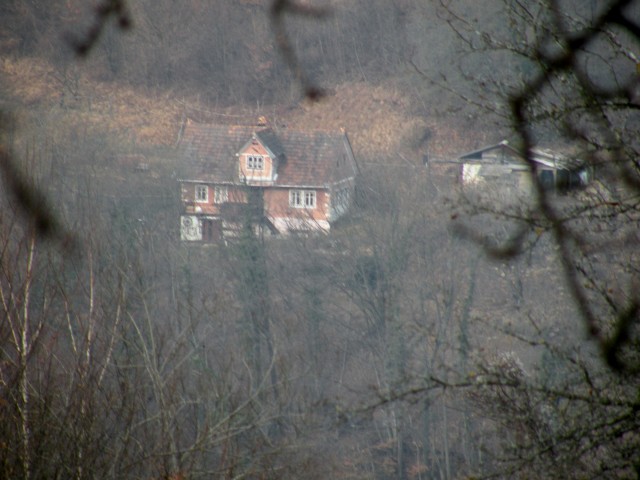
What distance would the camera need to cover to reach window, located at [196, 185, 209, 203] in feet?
65.2

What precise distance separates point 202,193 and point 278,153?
9.46ft

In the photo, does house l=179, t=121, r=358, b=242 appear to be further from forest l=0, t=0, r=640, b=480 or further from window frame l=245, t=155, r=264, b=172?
forest l=0, t=0, r=640, b=480

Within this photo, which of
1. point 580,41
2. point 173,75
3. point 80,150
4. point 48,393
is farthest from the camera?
point 173,75

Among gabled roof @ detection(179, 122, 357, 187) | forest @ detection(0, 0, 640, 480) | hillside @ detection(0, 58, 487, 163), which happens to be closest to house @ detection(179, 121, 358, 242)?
gabled roof @ detection(179, 122, 357, 187)

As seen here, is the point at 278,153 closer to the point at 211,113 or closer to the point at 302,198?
the point at 302,198

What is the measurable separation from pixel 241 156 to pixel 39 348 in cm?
1521

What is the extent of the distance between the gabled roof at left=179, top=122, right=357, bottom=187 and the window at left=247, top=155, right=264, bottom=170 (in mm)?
362

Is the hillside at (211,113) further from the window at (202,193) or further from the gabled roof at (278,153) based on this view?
Result: the window at (202,193)

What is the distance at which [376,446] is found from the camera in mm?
14516

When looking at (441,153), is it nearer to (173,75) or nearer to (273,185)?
(273,185)


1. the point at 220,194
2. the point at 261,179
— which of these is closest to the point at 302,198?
the point at 261,179

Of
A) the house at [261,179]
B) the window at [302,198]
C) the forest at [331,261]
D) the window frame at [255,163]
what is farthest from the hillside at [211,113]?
the window frame at [255,163]

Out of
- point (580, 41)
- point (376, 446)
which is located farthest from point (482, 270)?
point (580, 41)

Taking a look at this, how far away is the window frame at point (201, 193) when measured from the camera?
19.9 metres
